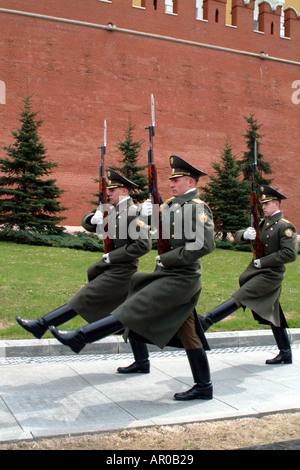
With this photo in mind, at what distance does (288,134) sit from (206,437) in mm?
23706

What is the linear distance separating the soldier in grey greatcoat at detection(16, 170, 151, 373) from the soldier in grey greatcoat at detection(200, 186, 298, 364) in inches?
38.1

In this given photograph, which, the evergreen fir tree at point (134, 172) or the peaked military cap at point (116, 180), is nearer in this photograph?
the peaked military cap at point (116, 180)

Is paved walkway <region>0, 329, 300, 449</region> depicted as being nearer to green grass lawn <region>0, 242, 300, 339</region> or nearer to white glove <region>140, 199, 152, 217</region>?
green grass lawn <region>0, 242, 300, 339</region>

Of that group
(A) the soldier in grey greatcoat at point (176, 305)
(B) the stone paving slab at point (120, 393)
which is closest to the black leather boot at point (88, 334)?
(A) the soldier in grey greatcoat at point (176, 305)

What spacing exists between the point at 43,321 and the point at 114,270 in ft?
2.74

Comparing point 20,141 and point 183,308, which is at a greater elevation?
point 20,141

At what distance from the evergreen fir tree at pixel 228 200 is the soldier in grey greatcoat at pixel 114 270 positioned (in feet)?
46.3

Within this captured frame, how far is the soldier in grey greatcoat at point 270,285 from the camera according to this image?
550 centimetres

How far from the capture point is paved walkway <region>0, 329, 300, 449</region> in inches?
148

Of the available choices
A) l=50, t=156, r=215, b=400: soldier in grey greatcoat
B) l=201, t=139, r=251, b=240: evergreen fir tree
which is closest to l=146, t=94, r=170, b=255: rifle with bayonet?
l=50, t=156, r=215, b=400: soldier in grey greatcoat

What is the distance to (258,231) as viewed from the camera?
19.2 feet

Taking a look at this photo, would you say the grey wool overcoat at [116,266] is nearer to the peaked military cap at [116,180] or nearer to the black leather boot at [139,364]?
the peaked military cap at [116,180]

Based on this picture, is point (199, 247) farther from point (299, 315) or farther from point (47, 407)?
point (299, 315)

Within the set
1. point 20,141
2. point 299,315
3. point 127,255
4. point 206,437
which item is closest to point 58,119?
point 20,141
